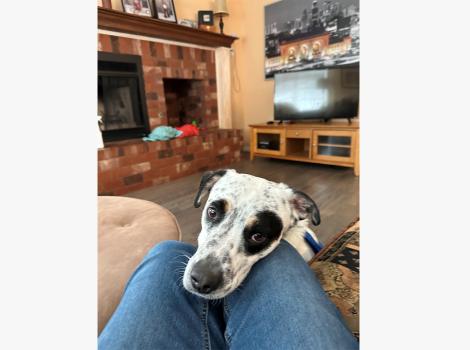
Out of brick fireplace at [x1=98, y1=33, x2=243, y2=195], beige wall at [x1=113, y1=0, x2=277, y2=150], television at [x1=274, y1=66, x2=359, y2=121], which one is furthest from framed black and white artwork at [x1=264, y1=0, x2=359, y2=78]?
brick fireplace at [x1=98, y1=33, x2=243, y2=195]

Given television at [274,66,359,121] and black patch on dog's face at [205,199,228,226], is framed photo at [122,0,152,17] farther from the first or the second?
black patch on dog's face at [205,199,228,226]

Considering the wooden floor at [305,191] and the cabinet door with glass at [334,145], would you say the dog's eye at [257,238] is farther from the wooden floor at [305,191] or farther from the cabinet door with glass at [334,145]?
the cabinet door with glass at [334,145]

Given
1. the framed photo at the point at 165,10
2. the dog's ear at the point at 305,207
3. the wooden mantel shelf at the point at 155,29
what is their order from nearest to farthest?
the dog's ear at the point at 305,207 < the wooden mantel shelf at the point at 155,29 < the framed photo at the point at 165,10

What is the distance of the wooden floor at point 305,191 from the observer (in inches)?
73.5

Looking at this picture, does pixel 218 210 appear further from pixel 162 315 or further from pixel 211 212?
pixel 162 315

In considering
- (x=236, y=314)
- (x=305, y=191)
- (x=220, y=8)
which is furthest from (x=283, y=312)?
(x=220, y=8)

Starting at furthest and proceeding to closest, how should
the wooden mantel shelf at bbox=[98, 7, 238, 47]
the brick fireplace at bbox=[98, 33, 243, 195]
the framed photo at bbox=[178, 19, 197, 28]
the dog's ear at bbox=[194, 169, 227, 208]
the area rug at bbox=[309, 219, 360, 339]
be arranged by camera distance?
the framed photo at bbox=[178, 19, 197, 28]
the wooden mantel shelf at bbox=[98, 7, 238, 47]
the brick fireplace at bbox=[98, 33, 243, 195]
the dog's ear at bbox=[194, 169, 227, 208]
the area rug at bbox=[309, 219, 360, 339]

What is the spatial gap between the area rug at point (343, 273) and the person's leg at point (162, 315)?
0.95 feet

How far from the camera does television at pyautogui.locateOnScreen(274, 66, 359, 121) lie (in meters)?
3.49

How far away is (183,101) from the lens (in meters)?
4.55

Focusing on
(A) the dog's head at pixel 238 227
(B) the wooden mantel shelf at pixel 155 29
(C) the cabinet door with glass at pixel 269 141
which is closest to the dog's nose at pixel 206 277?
(A) the dog's head at pixel 238 227

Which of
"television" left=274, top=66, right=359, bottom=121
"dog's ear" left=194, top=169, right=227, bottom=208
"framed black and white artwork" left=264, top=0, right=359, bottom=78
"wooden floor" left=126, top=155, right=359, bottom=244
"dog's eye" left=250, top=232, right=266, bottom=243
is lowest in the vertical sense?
"wooden floor" left=126, top=155, right=359, bottom=244

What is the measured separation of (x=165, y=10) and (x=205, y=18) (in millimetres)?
720
